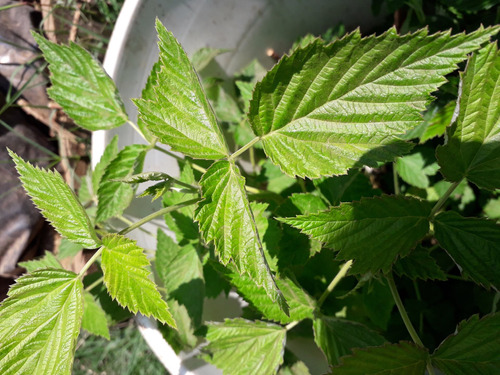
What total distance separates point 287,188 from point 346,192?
24cm

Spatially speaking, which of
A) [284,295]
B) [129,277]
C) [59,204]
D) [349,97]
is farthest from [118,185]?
[349,97]

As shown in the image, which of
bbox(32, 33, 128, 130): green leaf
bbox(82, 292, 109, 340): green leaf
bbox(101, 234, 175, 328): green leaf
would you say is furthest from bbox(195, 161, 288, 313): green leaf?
bbox(82, 292, 109, 340): green leaf

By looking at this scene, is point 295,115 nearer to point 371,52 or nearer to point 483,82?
point 371,52

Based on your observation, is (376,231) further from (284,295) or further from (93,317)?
(93,317)

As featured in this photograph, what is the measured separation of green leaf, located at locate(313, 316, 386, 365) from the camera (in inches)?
31.3

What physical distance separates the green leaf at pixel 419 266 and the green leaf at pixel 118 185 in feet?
1.77

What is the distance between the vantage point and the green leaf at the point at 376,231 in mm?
663

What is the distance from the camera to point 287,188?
1128 millimetres

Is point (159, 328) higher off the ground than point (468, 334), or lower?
higher

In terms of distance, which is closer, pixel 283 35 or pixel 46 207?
pixel 46 207

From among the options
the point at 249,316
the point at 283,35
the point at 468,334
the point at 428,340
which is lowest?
the point at 428,340

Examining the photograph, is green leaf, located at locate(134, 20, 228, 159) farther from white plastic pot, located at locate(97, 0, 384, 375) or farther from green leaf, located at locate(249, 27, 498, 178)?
white plastic pot, located at locate(97, 0, 384, 375)

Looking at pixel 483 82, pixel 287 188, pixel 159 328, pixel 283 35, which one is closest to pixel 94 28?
pixel 283 35

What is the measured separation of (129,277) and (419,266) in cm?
49
